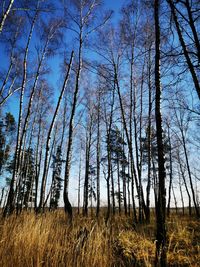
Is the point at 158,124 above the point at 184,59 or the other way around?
the other way around

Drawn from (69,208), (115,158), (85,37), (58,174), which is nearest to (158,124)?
(69,208)

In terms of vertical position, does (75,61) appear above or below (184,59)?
above

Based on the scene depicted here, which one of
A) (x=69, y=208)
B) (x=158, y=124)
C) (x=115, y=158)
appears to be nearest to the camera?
(x=158, y=124)

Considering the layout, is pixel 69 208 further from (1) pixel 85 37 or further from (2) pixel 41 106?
(2) pixel 41 106

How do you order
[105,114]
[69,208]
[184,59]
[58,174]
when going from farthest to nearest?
[58,174] < [105,114] < [69,208] < [184,59]

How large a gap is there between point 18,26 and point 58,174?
20554mm

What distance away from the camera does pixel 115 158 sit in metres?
21.9

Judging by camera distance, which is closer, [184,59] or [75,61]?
[184,59]

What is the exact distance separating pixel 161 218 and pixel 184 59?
4.55m

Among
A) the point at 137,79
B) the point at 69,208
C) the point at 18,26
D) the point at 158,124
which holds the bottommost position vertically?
the point at 69,208

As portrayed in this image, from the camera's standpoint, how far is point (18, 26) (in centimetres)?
1093

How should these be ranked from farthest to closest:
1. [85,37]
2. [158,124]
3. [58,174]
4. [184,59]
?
[58,174]
[85,37]
[184,59]
[158,124]

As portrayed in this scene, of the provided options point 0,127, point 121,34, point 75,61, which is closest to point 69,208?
point 75,61

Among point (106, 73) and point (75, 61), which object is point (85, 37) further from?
point (106, 73)
